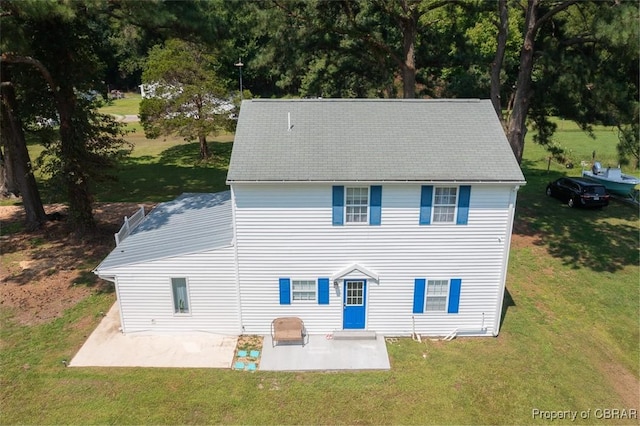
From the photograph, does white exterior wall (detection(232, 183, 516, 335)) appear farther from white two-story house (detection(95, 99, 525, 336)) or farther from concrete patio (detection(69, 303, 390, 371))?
concrete patio (detection(69, 303, 390, 371))

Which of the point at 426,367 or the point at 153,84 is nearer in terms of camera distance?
the point at 426,367

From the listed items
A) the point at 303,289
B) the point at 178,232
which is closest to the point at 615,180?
the point at 303,289

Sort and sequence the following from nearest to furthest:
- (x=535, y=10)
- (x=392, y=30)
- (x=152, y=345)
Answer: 1. (x=152, y=345)
2. (x=535, y=10)
3. (x=392, y=30)

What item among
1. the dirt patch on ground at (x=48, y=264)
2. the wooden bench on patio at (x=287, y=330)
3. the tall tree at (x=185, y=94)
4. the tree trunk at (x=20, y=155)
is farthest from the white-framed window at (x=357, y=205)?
the tall tree at (x=185, y=94)

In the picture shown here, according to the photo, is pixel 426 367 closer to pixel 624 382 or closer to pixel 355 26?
pixel 624 382

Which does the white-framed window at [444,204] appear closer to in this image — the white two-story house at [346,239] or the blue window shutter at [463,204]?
the white two-story house at [346,239]

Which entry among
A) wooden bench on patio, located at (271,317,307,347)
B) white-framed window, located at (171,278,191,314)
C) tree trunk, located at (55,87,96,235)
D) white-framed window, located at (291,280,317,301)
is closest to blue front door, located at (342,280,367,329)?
white-framed window, located at (291,280,317,301)

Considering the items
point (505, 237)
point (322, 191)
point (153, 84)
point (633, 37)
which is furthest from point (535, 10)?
point (153, 84)
